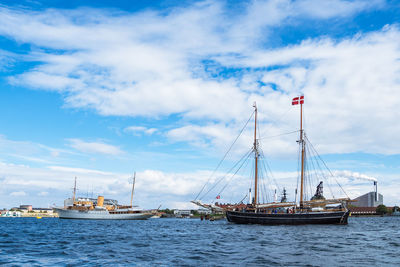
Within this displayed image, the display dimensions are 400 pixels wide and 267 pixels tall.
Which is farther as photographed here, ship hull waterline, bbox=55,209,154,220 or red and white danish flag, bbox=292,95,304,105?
ship hull waterline, bbox=55,209,154,220

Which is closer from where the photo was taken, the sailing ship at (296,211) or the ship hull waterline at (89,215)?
the sailing ship at (296,211)

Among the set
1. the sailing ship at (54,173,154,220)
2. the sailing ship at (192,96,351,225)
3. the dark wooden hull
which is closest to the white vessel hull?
the sailing ship at (54,173,154,220)

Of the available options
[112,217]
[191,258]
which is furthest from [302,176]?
[112,217]

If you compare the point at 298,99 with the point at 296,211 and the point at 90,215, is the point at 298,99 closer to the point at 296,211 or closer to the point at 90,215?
the point at 296,211

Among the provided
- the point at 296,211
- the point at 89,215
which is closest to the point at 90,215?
the point at 89,215

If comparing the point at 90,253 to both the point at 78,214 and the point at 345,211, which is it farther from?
the point at 78,214

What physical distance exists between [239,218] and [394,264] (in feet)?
164

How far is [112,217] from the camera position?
12056 centimetres

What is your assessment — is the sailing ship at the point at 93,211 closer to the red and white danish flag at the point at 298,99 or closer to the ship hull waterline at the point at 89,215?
the ship hull waterline at the point at 89,215

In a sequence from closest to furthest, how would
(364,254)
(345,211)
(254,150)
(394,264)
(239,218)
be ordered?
1. (394,264)
2. (364,254)
3. (345,211)
4. (239,218)
5. (254,150)

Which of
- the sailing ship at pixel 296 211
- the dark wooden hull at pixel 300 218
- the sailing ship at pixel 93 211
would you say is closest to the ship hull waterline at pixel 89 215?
the sailing ship at pixel 93 211

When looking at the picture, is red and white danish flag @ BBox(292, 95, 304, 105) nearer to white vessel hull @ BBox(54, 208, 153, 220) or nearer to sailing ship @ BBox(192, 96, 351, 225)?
sailing ship @ BBox(192, 96, 351, 225)

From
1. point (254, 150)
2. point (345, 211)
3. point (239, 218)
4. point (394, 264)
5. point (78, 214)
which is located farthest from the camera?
point (78, 214)

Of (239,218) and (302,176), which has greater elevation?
(302,176)
